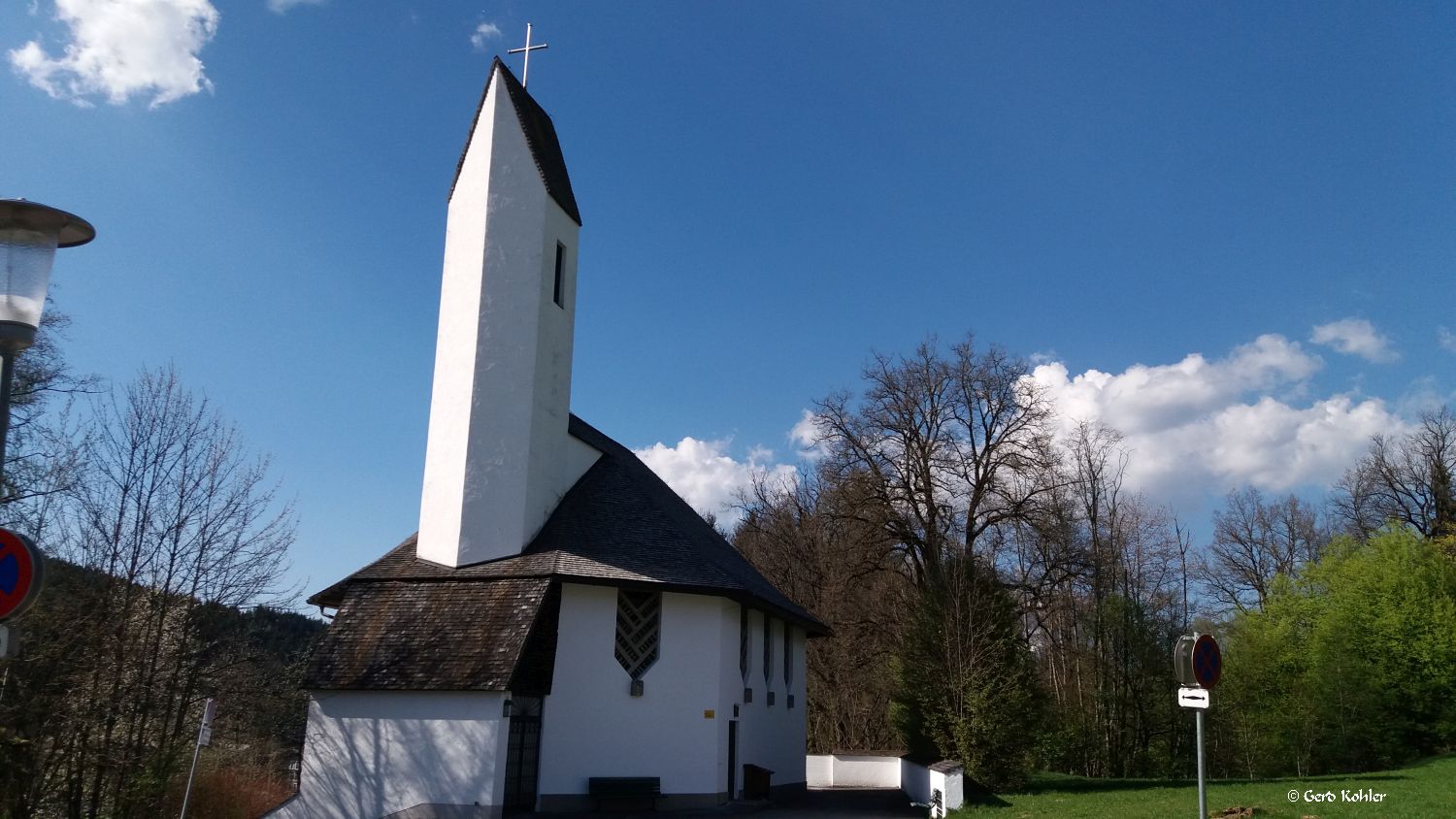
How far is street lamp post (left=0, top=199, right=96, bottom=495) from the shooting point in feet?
16.5

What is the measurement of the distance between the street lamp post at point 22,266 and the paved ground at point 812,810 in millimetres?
16038

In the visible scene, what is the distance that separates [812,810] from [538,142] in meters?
17.1

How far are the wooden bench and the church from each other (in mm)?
44

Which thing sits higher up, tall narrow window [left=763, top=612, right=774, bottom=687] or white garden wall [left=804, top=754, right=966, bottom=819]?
tall narrow window [left=763, top=612, right=774, bottom=687]

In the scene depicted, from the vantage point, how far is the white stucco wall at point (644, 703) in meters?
20.0

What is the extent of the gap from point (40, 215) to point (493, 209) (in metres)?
18.7

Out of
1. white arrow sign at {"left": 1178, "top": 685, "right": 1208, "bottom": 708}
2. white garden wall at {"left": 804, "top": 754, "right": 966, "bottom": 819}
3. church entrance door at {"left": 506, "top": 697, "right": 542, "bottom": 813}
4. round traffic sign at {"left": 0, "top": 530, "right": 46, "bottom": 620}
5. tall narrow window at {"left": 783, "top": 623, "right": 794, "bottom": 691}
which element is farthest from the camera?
white garden wall at {"left": 804, "top": 754, "right": 966, "bottom": 819}

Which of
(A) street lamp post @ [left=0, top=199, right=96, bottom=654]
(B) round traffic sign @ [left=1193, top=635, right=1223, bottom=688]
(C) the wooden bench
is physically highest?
(A) street lamp post @ [left=0, top=199, right=96, bottom=654]

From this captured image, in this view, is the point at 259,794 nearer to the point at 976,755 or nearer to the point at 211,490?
the point at 211,490

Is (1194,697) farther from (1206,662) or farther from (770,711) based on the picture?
(770,711)

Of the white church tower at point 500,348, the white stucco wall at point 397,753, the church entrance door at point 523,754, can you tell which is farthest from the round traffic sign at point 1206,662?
the white church tower at point 500,348

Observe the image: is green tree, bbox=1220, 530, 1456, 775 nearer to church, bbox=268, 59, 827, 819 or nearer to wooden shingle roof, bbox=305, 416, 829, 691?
church, bbox=268, 59, 827, 819

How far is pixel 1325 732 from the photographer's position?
3297 cm

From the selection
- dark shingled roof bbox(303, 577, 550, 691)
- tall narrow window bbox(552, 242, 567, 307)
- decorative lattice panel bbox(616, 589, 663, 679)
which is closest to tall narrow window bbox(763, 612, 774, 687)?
decorative lattice panel bbox(616, 589, 663, 679)
